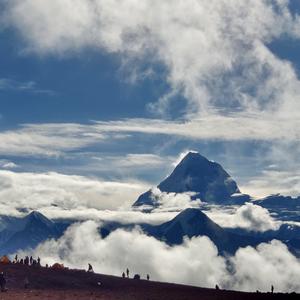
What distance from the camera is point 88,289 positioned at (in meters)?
96.0

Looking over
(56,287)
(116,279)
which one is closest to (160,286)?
(116,279)

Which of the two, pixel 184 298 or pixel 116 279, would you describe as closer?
pixel 184 298

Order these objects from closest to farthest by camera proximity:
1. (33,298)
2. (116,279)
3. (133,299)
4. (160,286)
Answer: (33,298)
(133,299)
(160,286)
(116,279)

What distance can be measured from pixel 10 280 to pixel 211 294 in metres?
31.6

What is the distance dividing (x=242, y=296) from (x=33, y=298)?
112 ft

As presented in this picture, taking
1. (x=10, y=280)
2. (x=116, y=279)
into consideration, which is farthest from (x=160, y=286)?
(x=10, y=280)

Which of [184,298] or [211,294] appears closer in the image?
[184,298]

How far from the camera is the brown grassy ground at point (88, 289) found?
3374 inches

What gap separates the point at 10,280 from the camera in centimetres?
9488

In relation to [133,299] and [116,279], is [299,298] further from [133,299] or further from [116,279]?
[116,279]

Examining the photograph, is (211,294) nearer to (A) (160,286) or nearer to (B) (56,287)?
(A) (160,286)

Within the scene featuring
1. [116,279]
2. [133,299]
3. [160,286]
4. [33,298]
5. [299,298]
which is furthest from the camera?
[116,279]

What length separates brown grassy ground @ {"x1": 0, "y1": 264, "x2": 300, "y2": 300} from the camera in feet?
281

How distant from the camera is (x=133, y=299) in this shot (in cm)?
8425
